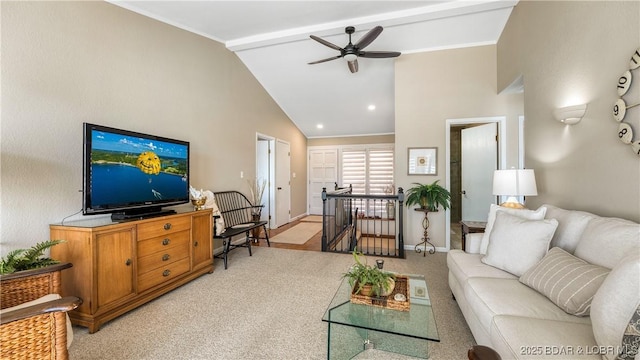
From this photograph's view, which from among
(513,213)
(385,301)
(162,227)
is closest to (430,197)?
(513,213)

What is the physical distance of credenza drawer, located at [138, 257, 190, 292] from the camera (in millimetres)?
2378

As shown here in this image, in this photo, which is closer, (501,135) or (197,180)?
(197,180)

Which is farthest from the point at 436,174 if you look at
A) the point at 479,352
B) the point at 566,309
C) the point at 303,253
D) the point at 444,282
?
the point at 479,352

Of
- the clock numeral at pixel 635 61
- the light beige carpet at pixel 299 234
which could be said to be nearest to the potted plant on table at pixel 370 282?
the clock numeral at pixel 635 61

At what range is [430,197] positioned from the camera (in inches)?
156

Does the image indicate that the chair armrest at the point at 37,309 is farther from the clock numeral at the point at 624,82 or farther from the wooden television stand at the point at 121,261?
the clock numeral at the point at 624,82

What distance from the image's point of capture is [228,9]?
316 centimetres

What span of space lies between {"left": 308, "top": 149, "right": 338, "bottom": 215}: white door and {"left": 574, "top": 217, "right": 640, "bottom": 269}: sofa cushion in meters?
6.16

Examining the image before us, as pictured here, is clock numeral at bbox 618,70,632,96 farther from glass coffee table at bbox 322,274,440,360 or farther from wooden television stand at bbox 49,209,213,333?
wooden television stand at bbox 49,209,213,333

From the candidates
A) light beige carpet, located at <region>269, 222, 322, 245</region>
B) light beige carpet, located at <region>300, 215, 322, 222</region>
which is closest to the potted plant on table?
light beige carpet, located at <region>269, 222, 322, 245</region>

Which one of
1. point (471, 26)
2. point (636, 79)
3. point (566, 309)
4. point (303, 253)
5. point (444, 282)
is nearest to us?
point (566, 309)

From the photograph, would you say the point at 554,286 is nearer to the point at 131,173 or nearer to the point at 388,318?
the point at 388,318

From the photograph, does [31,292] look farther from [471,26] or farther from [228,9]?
[471,26]

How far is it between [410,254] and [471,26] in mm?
3489
